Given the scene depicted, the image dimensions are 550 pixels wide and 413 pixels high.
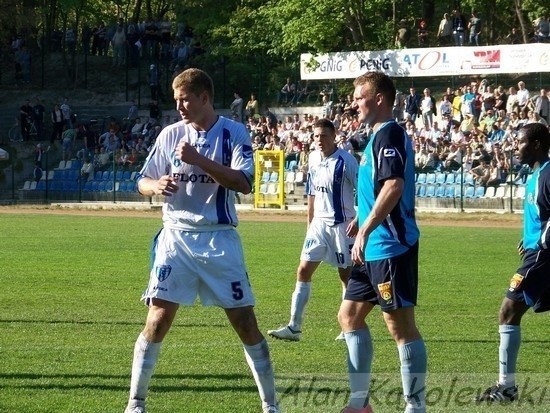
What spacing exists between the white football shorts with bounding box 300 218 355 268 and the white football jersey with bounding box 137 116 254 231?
454 cm

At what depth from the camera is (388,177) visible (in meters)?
7.44

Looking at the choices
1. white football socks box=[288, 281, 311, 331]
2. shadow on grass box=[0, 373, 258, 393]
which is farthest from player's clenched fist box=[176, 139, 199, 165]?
white football socks box=[288, 281, 311, 331]

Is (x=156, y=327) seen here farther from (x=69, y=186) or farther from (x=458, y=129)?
(x=69, y=186)

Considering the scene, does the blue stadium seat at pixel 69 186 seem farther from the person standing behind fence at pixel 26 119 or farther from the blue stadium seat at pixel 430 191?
the blue stadium seat at pixel 430 191

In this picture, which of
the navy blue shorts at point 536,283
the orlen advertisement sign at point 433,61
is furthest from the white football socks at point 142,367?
the orlen advertisement sign at point 433,61

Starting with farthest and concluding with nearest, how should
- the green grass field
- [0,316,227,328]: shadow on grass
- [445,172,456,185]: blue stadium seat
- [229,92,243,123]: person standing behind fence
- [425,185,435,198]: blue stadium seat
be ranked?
[229,92,243,123]: person standing behind fence → [425,185,435,198]: blue stadium seat → [445,172,456,185]: blue stadium seat → [0,316,227,328]: shadow on grass → the green grass field

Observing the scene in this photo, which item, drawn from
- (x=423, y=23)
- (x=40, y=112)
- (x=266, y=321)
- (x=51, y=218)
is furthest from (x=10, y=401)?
(x=40, y=112)

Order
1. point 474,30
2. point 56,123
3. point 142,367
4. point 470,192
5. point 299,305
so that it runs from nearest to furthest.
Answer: point 142,367
point 299,305
point 470,192
point 474,30
point 56,123

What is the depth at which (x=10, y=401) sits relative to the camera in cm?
836

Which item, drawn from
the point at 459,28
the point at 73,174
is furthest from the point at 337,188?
the point at 73,174

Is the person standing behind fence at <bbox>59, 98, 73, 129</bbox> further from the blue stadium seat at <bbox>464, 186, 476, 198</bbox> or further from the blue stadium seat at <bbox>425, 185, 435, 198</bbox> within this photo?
the blue stadium seat at <bbox>464, 186, 476, 198</bbox>

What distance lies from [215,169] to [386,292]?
1.35 m

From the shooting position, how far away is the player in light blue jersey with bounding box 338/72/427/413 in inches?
294

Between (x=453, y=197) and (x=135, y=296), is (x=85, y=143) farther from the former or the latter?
(x=135, y=296)
